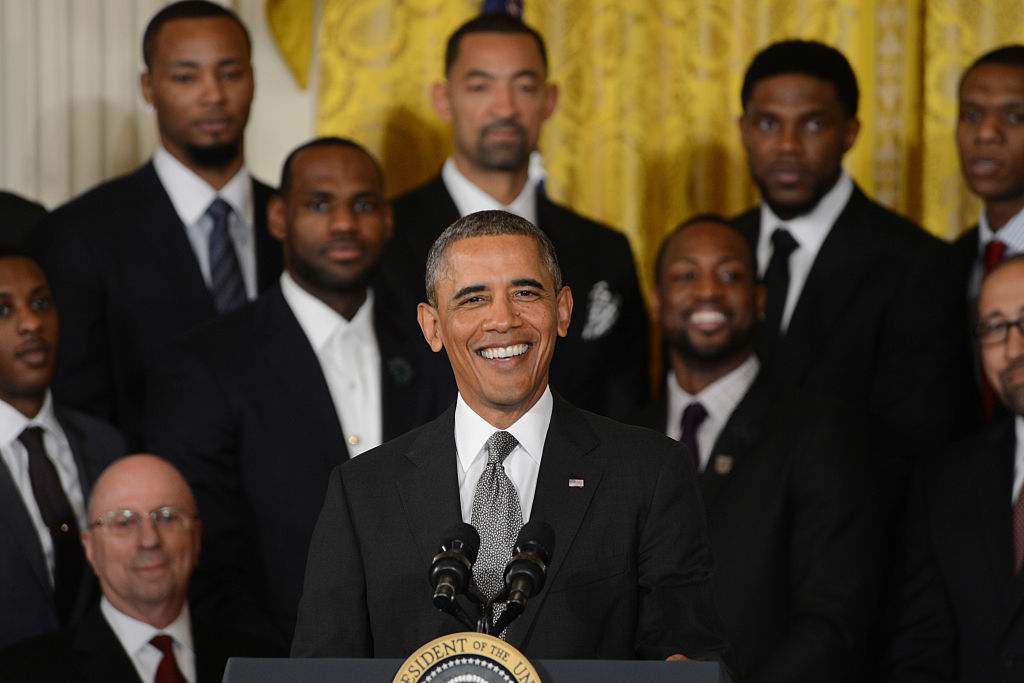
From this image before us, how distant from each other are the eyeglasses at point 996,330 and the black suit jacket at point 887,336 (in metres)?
0.27

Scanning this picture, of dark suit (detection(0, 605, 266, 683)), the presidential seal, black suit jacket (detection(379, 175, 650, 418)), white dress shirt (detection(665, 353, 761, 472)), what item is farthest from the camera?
black suit jacket (detection(379, 175, 650, 418))

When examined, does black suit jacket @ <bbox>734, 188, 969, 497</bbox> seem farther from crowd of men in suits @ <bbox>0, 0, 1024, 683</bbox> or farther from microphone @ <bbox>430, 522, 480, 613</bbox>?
microphone @ <bbox>430, 522, 480, 613</bbox>

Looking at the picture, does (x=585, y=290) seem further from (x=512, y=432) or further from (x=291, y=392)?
(x=512, y=432)

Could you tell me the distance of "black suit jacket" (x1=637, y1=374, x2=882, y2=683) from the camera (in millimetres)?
3762

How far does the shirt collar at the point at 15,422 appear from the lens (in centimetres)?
400

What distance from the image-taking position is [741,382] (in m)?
4.17

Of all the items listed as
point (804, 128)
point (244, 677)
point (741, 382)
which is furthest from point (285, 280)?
point (244, 677)

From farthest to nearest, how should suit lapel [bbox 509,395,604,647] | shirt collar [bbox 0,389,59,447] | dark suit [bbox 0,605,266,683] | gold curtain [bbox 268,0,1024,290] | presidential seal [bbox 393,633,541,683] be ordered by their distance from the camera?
1. gold curtain [bbox 268,0,1024,290]
2. shirt collar [bbox 0,389,59,447]
3. dark suit [bbox 0,605,266,683]
4. suit lapel [bbox 509,395,604,647]
5. presidential seal [bbox 393,633,541,683]

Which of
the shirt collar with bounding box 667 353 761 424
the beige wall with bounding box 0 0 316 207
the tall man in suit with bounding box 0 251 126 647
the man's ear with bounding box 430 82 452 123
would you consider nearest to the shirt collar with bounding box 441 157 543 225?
the man's ear with bounding box 430 82 452 123

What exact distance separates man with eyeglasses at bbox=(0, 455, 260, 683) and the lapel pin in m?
1.20

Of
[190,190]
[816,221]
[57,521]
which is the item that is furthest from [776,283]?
[57,521]

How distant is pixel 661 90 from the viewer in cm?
568

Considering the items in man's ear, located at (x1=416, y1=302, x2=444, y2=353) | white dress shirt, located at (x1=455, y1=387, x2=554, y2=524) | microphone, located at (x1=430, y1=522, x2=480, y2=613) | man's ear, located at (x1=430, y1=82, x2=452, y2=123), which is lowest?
microphone, located at (x1=430, y1=522, x2=480, y2=613)

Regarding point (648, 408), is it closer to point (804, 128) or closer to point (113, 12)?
point (804, 128)
